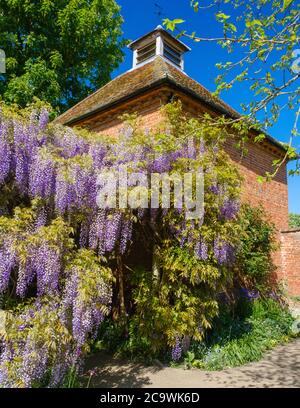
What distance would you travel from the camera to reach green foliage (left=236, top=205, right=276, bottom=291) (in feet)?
30.1

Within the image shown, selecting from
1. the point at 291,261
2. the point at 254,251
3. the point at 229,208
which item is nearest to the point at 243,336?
the point at 229,208

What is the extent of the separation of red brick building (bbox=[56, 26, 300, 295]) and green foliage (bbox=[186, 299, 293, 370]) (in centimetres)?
291

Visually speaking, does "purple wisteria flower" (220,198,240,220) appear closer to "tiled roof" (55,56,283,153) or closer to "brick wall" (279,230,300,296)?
"tiled roof" (55,56,283,153)

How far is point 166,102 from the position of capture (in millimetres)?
8328

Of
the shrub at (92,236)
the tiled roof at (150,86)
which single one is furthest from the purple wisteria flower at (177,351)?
the tiled roof at (150,86)

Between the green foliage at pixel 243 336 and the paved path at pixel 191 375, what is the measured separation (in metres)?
0.23

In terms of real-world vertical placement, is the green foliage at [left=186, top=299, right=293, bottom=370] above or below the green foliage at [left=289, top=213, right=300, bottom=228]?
below

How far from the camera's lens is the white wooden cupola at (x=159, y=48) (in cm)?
1201

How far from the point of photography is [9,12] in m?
14.7

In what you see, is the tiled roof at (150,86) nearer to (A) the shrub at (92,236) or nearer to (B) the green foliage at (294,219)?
(A) the shrub at (92,236)

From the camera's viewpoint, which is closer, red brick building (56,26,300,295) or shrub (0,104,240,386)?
shrub (0,104,240,386)

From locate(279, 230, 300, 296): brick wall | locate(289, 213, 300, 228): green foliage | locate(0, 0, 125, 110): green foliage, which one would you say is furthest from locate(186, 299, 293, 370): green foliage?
locate(289, 213, 300, 228): green foliage

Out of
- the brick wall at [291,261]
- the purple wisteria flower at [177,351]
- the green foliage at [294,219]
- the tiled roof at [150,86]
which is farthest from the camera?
the green foliage at [294,219]

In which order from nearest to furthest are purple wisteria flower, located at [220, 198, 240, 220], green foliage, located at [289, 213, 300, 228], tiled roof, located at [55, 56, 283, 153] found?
purple wisteria flower, located at [220, 198, 240, 220]
tiled roof, located at [55, 56, 283, 153]
green foliage, located at [289, 213, 300, 228]
